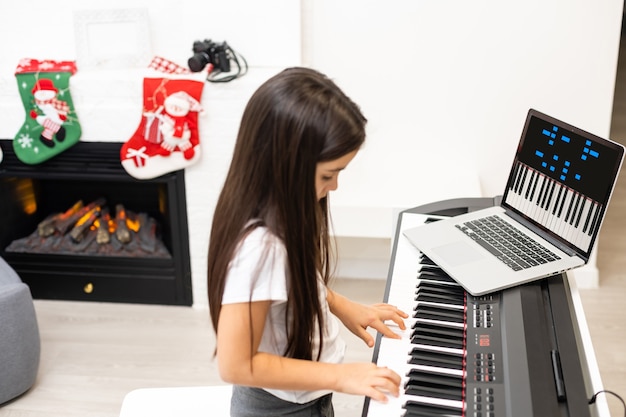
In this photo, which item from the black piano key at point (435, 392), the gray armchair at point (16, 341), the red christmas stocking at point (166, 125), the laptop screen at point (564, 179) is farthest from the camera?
the red christmas stocking at point (166, 125)

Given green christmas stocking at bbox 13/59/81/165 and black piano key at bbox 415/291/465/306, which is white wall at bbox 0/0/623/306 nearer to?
green christmas stocking at bbox 13/59/81/165

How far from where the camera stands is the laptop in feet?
5.53

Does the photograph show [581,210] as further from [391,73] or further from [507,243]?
[391,73]

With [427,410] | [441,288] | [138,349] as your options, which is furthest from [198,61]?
[427,410]

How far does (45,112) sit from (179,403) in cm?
156

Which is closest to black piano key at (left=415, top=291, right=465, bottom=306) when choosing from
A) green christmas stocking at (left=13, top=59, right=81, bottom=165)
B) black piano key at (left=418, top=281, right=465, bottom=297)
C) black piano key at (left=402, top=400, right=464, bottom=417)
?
black piano key at (left=418, top=281, right=465, bottom=297)

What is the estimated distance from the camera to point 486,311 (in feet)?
5.39

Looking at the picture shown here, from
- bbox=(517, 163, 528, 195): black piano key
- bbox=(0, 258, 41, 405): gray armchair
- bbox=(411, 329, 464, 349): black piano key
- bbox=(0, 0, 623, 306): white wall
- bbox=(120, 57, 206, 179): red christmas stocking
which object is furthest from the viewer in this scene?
bbox=(0, 0, 623, 306): white wall

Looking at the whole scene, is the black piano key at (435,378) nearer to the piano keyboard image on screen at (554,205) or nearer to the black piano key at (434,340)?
the black piano key at (434,340)

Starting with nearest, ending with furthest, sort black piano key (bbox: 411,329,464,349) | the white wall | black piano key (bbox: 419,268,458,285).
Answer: black piano key (bbox: 411,329,464,349), black piano key (bbox: 419,268,458,285), the white wall

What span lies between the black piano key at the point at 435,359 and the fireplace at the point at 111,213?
5.74 ft

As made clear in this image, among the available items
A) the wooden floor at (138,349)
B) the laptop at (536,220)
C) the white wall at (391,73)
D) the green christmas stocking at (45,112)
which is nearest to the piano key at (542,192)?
the laptop at (536,220)

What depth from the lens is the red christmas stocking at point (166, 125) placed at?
9.61 feet

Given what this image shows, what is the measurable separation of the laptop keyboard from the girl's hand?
1.56 ft
